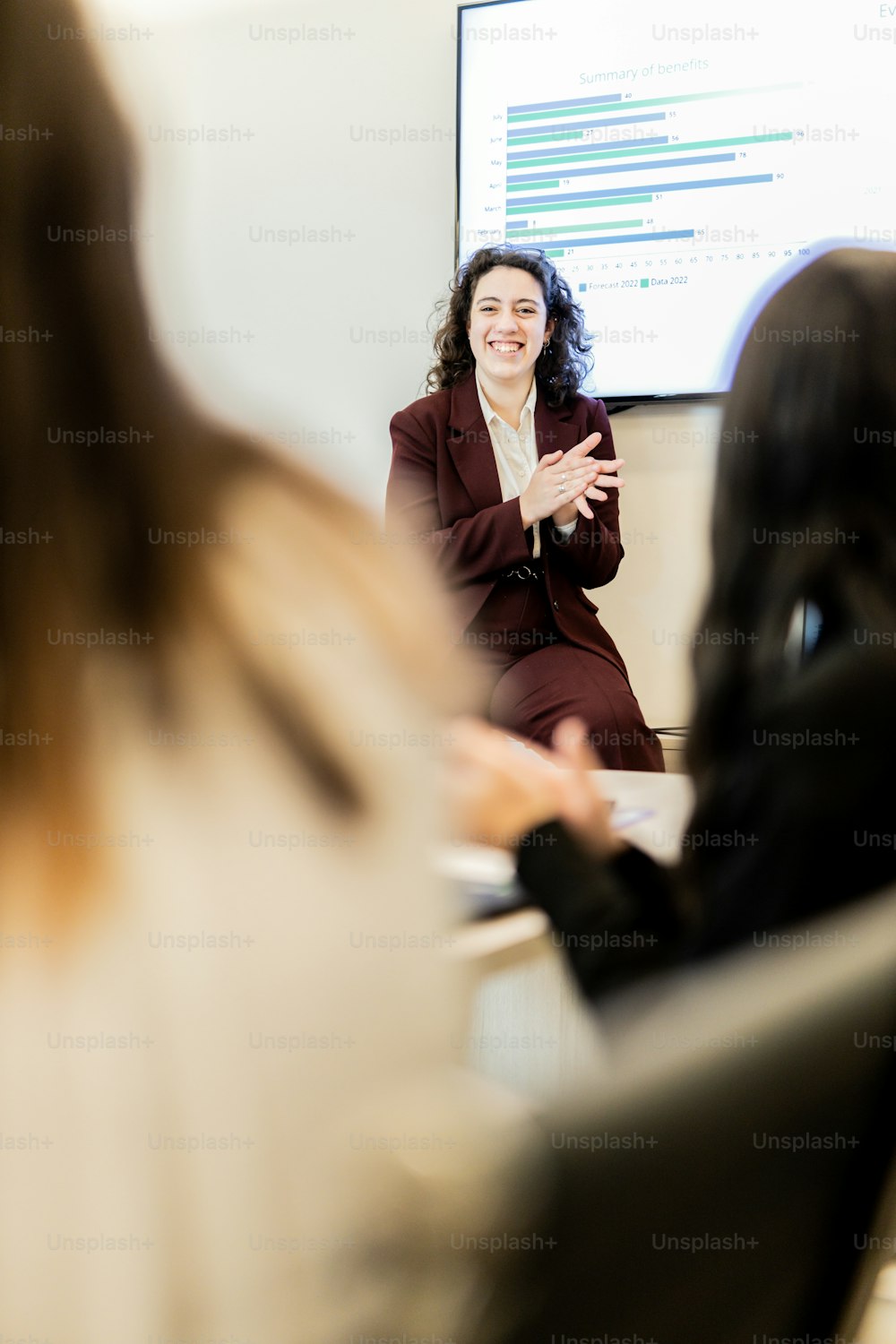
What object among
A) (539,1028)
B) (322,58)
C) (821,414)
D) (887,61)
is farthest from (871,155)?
(539,1028)

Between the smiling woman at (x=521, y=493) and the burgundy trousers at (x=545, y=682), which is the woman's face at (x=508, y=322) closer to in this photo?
the smiling woman at (x=521, y=493)

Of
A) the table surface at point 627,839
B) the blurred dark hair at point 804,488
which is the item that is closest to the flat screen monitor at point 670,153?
the table surface at point 627,839

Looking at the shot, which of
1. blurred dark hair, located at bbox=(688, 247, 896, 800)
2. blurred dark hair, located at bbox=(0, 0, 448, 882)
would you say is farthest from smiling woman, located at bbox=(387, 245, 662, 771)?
blurred dark hair, located at bbox=(0, 0, 448, 882)

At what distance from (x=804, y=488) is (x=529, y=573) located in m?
1.91

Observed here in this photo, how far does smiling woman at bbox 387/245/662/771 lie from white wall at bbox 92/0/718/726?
0.25 meters

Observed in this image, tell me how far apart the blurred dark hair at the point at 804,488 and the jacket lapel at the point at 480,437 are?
193cm

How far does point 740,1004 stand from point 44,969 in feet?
0.91

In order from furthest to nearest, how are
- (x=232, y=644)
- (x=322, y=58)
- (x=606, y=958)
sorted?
1. (x=322, y=58)
2. (x=606, y=958)
3. (x=232, y=644)

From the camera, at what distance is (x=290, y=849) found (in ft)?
1.51

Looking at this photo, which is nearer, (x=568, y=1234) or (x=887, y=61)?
(x=568, y=1234)

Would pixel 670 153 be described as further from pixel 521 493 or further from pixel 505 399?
pixel 521 493

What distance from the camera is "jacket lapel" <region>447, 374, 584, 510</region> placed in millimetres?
2906

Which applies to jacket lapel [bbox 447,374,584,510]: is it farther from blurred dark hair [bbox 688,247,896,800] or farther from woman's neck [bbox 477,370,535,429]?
blurred dark hair [bbox 688,247,896,800]

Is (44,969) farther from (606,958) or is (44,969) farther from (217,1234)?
(606,958)
